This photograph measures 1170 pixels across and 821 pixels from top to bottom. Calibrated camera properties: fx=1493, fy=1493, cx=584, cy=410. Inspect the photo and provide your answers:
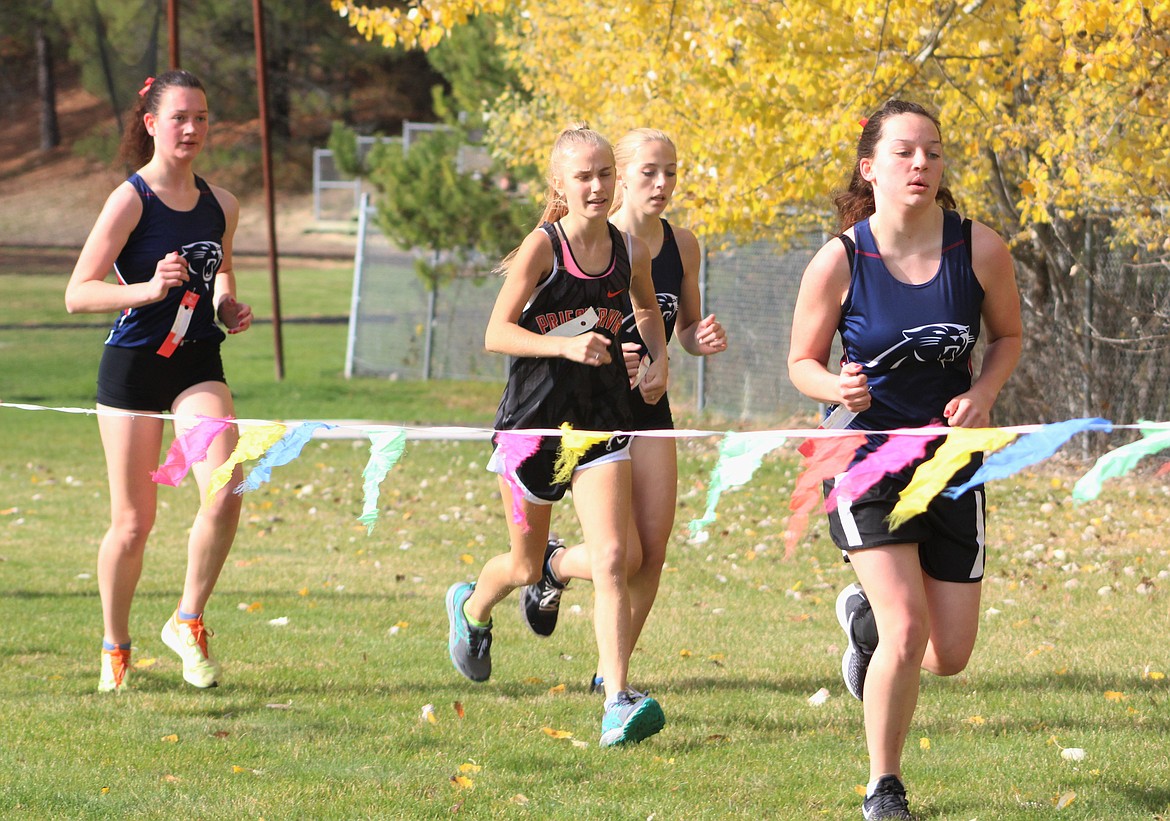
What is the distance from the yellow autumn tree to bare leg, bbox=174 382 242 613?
4.09 meters

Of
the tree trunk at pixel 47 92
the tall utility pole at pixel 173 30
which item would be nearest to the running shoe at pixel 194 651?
the tall utility pole at pixel 173 30

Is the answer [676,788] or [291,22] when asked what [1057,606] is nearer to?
[676,788]

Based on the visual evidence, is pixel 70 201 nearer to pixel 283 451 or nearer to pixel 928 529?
pixel 283 451

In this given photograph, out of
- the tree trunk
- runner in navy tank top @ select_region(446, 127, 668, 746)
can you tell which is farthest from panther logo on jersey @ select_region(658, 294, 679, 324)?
the tree trunk

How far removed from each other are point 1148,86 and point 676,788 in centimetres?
569

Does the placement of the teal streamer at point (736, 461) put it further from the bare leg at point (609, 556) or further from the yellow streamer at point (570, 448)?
the bare leg at point (609, 556)

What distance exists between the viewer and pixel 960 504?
13.7 feet

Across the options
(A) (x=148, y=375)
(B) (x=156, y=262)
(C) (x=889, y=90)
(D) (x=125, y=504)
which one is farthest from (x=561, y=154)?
(C) (x=889, y=90)

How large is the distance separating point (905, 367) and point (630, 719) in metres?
1.45

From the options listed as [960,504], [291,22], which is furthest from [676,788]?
[291,22]

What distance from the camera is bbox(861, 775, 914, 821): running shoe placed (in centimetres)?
399

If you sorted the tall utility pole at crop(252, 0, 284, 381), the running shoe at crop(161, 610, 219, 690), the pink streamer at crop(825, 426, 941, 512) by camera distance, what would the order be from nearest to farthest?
the pink streamer at crop(825, 426, 941, 512) < the running shoe at crop(161, 610, 219, 690) < the tall utility pole at crop(252, 0, 284, 381)

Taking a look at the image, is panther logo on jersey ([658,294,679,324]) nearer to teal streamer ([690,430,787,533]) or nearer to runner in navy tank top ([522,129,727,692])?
runner in navy tank top ([522,129,727,692])

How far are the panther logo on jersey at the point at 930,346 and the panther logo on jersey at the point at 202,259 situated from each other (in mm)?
2590
